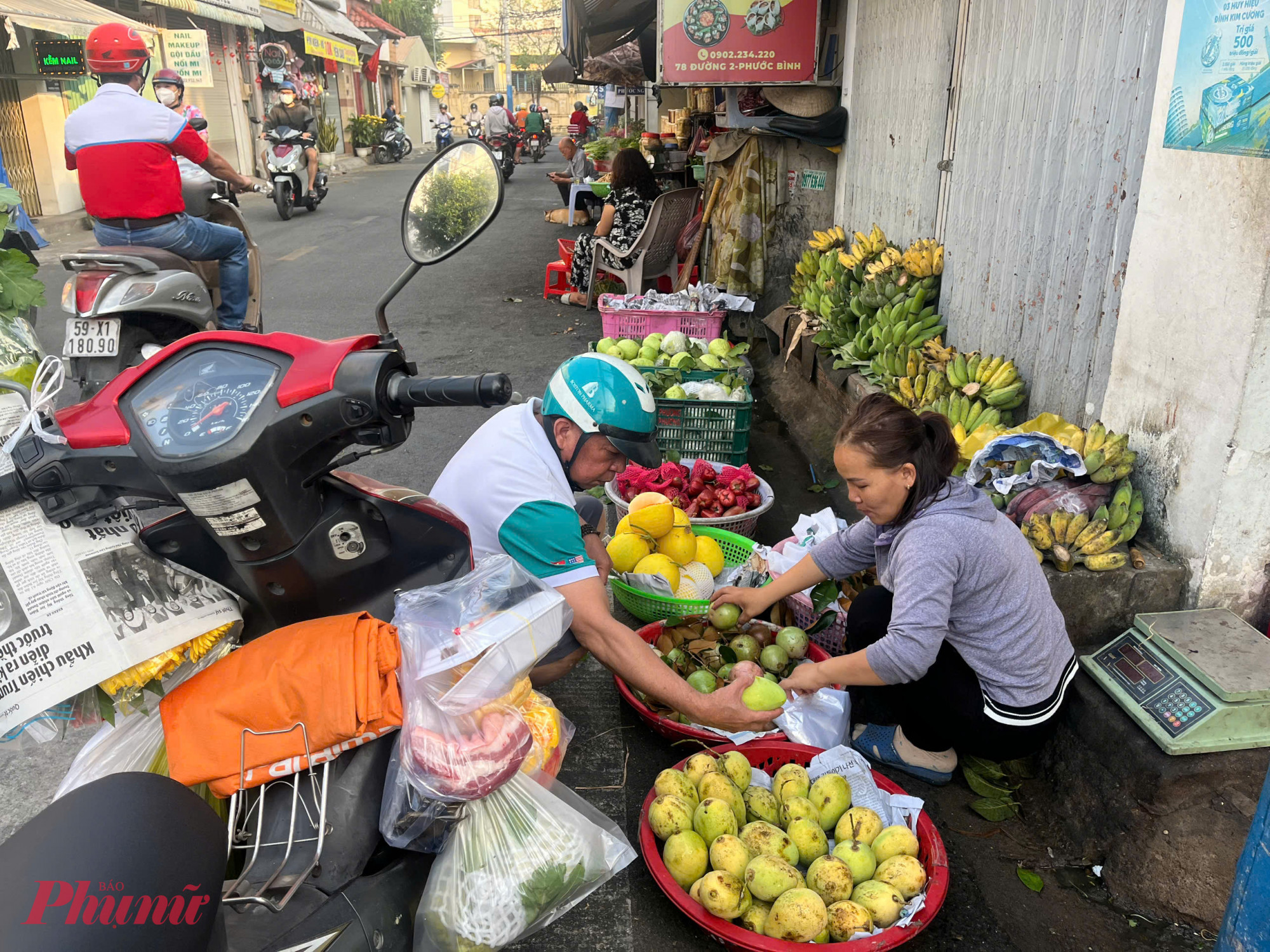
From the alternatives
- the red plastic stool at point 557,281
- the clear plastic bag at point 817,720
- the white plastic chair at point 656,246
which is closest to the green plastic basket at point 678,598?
the clear plastic bag at point 817,720

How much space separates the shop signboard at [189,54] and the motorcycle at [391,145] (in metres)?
12.2

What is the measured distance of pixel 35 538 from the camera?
1.50m

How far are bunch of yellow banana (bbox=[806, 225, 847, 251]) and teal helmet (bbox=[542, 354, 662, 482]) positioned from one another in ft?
16.1

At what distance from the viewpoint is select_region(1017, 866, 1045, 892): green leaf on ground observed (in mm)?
2588

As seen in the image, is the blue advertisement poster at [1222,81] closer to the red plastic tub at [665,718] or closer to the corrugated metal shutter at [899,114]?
the red plastic tub at [665,718]

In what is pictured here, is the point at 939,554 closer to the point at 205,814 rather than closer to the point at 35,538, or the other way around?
the point at 205,814

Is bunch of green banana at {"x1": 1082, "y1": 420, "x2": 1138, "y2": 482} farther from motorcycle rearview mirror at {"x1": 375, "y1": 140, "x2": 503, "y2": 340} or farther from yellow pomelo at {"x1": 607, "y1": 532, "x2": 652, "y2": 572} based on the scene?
motorcycle rearview mirror at {"x1": 375, "y1": 140, "x2": 503, "y2": 340}

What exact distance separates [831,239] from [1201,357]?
4.41 meters

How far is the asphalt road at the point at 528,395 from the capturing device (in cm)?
246

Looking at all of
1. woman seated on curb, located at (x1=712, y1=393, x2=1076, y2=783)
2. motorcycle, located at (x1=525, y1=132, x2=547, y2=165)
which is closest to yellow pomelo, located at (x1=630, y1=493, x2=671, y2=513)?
woman seated on curb, located at (x1=712, y1=393, x2=1076, y2=783)

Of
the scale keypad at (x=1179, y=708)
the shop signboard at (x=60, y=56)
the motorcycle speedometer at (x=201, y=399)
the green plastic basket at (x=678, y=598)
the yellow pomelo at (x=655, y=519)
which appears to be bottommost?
the green plastic basket at (x=678, y=598)

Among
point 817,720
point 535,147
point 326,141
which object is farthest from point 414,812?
point 535,147

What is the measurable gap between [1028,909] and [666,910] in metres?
1.00

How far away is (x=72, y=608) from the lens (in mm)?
1489
